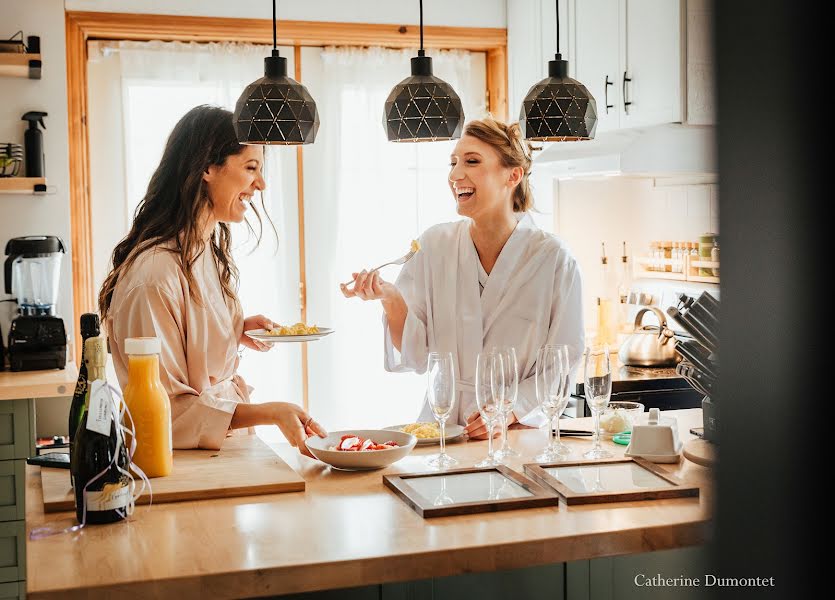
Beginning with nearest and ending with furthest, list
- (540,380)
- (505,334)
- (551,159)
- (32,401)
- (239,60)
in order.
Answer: (540,380), (505,334), (32,401), (551,159), (239,60)

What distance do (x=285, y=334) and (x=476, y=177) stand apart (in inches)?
34.5

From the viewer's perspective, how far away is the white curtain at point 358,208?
453cm

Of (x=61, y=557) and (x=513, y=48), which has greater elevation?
(x=513, y=48)

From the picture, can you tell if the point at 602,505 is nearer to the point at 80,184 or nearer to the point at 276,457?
the point at 276,457

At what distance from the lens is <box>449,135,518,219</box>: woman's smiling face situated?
2803mm

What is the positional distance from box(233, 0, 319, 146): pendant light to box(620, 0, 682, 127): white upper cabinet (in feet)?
5.72

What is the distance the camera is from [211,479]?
1.74 metres

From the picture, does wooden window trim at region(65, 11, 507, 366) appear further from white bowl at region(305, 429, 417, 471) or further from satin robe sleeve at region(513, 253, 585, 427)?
white bowl at region(305, 429, 417, 471)

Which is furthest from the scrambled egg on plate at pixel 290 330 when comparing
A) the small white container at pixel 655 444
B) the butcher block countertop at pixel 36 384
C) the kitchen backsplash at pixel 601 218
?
the kitchen backsplash at pixel 601 218

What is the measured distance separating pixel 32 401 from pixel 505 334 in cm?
179

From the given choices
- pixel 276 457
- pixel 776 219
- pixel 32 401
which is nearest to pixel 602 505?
pixel 276 457

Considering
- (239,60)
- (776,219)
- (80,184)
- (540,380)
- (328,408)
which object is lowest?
(328,408)

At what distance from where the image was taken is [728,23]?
0.17 meters

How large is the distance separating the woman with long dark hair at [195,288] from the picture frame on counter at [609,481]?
55 cm
